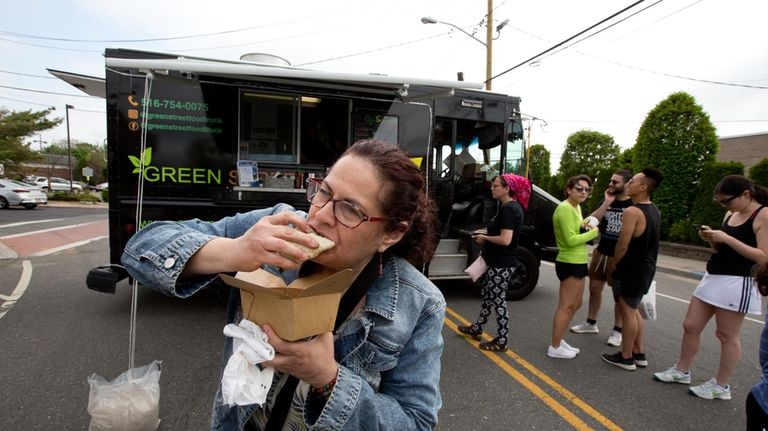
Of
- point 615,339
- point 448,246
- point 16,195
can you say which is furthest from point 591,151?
point 16,195

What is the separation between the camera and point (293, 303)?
78cm

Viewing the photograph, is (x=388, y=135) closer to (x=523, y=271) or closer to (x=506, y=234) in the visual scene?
(x=506, y=234)

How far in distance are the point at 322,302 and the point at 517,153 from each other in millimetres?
5987

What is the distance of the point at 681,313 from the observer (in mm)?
5855

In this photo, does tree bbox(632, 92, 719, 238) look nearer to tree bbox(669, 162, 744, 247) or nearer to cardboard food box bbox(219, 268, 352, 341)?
tree bbox(669, 162, 744, 247)

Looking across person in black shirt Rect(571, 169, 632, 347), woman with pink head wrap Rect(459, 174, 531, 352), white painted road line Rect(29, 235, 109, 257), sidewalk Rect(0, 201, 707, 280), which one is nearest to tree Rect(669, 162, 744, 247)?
sidewalk Rect(0, 201, 707, 280)

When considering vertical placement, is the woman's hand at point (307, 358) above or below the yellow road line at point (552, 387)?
above

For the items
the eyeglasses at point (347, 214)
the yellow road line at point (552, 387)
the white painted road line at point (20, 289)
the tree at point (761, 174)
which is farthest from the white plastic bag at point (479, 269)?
the tree at point (761, 174)

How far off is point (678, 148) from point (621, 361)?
37.4ft

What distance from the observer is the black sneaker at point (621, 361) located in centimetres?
379

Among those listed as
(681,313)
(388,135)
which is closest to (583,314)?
(681,313)

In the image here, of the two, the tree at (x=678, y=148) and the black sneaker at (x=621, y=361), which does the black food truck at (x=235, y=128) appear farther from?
the tree at (x=678, y=148)

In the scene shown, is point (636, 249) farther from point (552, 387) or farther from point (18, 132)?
point (18, 132)

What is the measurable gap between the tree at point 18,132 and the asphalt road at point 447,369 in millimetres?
25931
